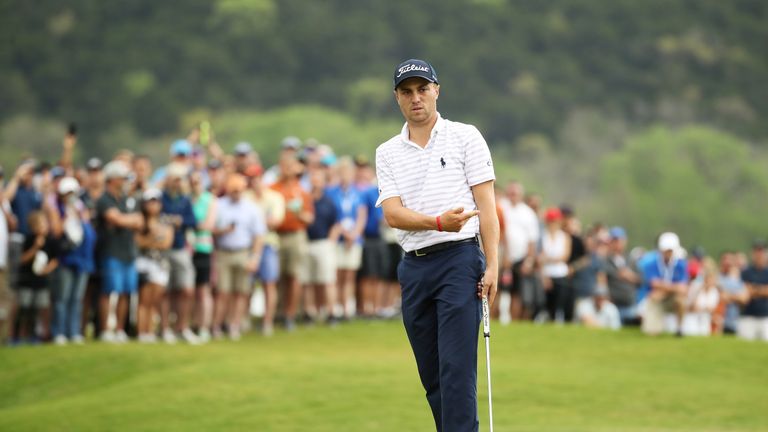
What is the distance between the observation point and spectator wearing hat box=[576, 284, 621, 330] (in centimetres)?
2470

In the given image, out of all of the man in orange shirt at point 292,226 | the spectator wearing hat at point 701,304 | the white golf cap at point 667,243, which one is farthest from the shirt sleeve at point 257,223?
the spectator wearing hat at point 701,304

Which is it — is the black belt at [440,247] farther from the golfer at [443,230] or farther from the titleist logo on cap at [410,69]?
the titleist logo on cap at [410,69]

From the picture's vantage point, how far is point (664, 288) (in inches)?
837

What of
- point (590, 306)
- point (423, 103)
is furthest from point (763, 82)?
point (423, 103)

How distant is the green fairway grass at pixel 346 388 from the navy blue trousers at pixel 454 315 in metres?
4.08

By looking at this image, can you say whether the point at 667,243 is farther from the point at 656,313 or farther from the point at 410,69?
the point at 410,69

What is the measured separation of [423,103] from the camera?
32.1ft

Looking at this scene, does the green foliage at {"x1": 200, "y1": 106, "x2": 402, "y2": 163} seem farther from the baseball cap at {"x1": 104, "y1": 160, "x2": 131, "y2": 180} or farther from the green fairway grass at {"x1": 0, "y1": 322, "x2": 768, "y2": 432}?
the green fairway grass at {"x1": 0, "y1": 322, "x2": 768, "y2": 432}

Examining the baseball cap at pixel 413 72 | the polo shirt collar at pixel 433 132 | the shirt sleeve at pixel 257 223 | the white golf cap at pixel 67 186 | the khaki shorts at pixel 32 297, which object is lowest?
the khaki shorts at pixel 32 297

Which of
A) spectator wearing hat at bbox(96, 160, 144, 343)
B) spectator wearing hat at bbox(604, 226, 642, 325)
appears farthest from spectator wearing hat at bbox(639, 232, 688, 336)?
spectator wearing hat at bbox(96, 160, 144, 343)

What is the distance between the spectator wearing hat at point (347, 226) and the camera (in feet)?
72.4

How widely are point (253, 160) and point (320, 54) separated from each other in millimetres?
74579

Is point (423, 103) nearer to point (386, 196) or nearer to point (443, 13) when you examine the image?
point (386, 196)

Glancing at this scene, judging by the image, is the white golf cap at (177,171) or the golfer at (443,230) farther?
the white golf cap at (177,171)
